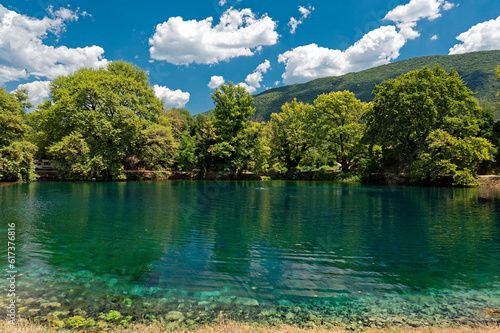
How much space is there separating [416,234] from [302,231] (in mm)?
4887

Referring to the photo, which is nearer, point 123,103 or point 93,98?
point 93,98

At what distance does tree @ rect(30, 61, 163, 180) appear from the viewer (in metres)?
47.1

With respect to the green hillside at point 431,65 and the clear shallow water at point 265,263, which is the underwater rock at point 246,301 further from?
the green hillside at point 431,65

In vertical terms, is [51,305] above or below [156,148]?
below

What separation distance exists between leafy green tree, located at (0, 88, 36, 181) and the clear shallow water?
31.2 m

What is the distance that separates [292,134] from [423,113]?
2424cm

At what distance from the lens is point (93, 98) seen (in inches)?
1955

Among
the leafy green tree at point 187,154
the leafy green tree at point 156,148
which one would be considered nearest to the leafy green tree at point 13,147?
the leafy green tree at point 156,148

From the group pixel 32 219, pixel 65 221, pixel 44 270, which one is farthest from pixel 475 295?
pixel 32 219

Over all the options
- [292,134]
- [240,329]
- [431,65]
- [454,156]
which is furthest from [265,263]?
[431,65]

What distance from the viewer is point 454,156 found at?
37.2 metres

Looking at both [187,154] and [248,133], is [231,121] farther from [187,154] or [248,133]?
[187,154]

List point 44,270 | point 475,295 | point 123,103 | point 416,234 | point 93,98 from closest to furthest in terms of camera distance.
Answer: point 475,295 < point 44,270 < point 416,234 < point 93,98 < point 123,103

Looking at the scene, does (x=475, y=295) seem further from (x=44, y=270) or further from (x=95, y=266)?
(x=44, y=270)
